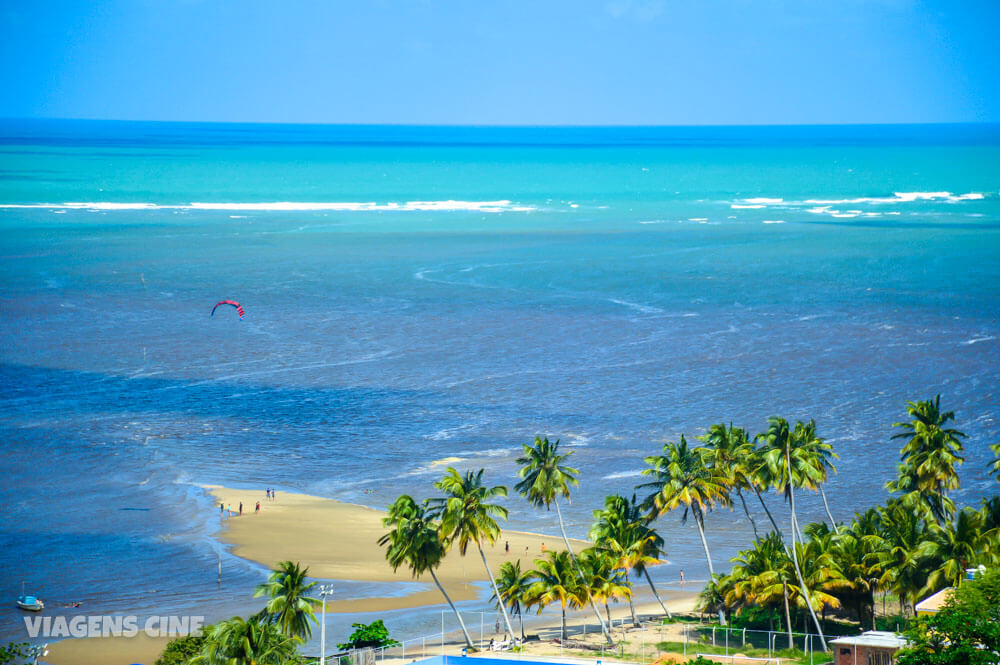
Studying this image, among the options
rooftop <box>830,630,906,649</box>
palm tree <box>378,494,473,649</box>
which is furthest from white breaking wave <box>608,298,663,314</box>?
rooftop <box>830,630,906,649</box>

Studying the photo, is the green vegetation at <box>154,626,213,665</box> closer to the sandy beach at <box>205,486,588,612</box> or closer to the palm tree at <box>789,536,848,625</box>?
the sandy beach at <box>205,486,588,612</box>

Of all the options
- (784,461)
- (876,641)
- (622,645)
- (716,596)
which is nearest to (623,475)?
(784,461)

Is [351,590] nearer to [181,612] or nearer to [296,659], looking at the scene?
[181,612]

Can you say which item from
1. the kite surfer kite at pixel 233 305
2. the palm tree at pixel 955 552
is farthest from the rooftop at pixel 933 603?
the kite surfer kite at pixel 233 305

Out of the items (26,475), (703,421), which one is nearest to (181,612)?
(26,475)

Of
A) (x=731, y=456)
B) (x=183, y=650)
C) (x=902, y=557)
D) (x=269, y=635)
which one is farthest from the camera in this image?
(x=731, y=456)

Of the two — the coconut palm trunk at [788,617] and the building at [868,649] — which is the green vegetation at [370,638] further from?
the building at [868,649]

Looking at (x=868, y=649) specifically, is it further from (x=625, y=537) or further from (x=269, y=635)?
(x=269, y=635)
